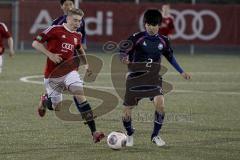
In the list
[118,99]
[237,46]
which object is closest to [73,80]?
[118,99]

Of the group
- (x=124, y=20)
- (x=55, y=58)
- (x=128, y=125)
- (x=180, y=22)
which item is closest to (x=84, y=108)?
(x=128, y=125)

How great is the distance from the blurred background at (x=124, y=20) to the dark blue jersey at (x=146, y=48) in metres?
20.4

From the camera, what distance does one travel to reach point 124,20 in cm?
3169

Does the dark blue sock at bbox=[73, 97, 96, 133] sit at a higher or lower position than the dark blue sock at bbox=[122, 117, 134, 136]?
higher

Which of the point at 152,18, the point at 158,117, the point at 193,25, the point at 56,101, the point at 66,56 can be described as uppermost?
the point at 152,18

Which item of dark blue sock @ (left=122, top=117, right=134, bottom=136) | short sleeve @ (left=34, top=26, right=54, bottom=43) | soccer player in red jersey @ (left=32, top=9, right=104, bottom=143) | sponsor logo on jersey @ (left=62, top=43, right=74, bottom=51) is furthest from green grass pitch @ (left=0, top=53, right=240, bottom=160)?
short sleeve @ (left=34, top=26, right=54, bottom=43)

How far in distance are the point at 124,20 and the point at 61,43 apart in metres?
20.9

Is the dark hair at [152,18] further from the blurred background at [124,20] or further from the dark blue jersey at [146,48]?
the blurred background at [124,20]

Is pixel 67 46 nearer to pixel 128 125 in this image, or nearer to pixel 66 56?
pixel 66 56

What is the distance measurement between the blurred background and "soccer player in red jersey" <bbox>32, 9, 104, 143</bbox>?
19.9m

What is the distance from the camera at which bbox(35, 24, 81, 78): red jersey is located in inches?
429

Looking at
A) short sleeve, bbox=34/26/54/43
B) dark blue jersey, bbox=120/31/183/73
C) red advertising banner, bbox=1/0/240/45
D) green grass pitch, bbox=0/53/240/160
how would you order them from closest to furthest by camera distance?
green grass pitch, bbox=0/53/240/160 < dark blue jersey, bbox=120/31/183/73 < short sleeve, bbox=34/26/54/43 < red advertising banner, bbox=1/0/240/45

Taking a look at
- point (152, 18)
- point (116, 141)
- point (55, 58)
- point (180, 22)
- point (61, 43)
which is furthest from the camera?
point (180, 22)

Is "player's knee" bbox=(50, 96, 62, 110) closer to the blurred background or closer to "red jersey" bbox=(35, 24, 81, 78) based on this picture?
"red jersey" bbox=(35, 24, 81, 78)
